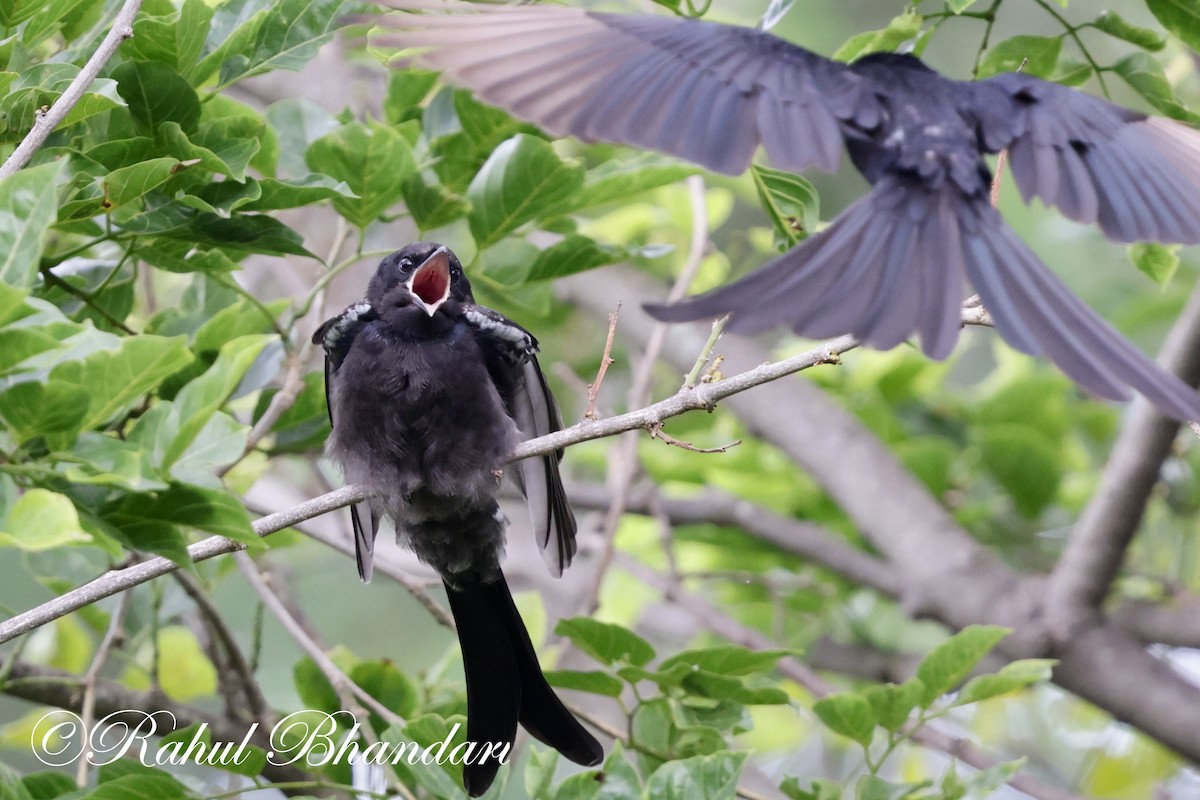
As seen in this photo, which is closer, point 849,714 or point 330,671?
point 849,714

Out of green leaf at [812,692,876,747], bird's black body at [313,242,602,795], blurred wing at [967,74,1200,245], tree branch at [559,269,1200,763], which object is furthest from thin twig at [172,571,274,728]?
tree branch at [559,269,1200,763]

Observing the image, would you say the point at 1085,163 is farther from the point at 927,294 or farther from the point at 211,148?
the point at 211,148

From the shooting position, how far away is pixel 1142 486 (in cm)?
325

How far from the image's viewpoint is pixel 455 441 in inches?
104

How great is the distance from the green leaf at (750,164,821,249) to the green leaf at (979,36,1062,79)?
21.7 inches

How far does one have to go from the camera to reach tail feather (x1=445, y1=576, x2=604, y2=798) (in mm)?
2494

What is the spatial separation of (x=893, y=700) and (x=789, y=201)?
0.92 meters

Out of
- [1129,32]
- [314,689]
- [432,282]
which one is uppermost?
[1129,32]

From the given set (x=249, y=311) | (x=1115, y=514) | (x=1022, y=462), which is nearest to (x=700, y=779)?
(x=249, y=311)

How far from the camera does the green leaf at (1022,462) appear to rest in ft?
12.5

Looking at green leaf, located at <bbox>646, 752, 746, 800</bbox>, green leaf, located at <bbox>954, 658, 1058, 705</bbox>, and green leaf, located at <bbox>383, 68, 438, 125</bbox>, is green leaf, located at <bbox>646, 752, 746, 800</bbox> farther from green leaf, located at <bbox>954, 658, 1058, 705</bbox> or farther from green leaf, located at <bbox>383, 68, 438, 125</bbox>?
green leaf, located at <bbox>383, 68, 438, 125</bbox>

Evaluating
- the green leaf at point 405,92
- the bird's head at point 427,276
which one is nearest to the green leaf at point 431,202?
the bird's head at point 427,276

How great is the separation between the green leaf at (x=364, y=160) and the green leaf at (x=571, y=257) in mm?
321

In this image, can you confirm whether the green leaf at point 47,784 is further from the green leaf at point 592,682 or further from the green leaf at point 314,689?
the green leaf at point 592,682
